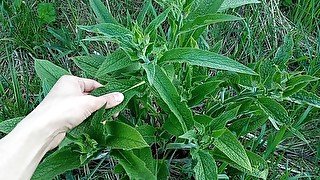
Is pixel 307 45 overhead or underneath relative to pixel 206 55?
underneath

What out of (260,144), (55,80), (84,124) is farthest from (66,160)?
(260,144)

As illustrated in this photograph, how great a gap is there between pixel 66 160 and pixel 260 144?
2.26ft

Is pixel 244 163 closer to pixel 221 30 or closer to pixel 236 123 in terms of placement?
pixel 236 123

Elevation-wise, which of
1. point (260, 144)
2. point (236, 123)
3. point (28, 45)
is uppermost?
point (28, 45)

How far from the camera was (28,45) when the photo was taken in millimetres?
2260

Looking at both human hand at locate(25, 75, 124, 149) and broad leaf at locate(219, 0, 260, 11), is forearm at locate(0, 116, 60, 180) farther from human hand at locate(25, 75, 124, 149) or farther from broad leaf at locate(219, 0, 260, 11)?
broad leaf at locate(219, 0, 260, 11)

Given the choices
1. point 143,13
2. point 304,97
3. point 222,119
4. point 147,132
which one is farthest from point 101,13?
point 304,97

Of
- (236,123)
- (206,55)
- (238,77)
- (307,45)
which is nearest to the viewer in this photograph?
(206,55)

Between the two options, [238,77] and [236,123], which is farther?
[236,123]

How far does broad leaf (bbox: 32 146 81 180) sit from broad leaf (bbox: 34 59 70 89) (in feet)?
0.69

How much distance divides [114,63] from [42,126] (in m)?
0.23

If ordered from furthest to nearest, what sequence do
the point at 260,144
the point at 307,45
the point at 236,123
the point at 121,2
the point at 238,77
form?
the point at 121,2 → the point at 307,45 → the point at 260,144 → the point at 236,123 → the point at 238,77

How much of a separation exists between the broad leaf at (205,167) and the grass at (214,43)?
0.50 m

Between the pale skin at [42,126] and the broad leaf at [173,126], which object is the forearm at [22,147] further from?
the broad leaf at [173,126]
